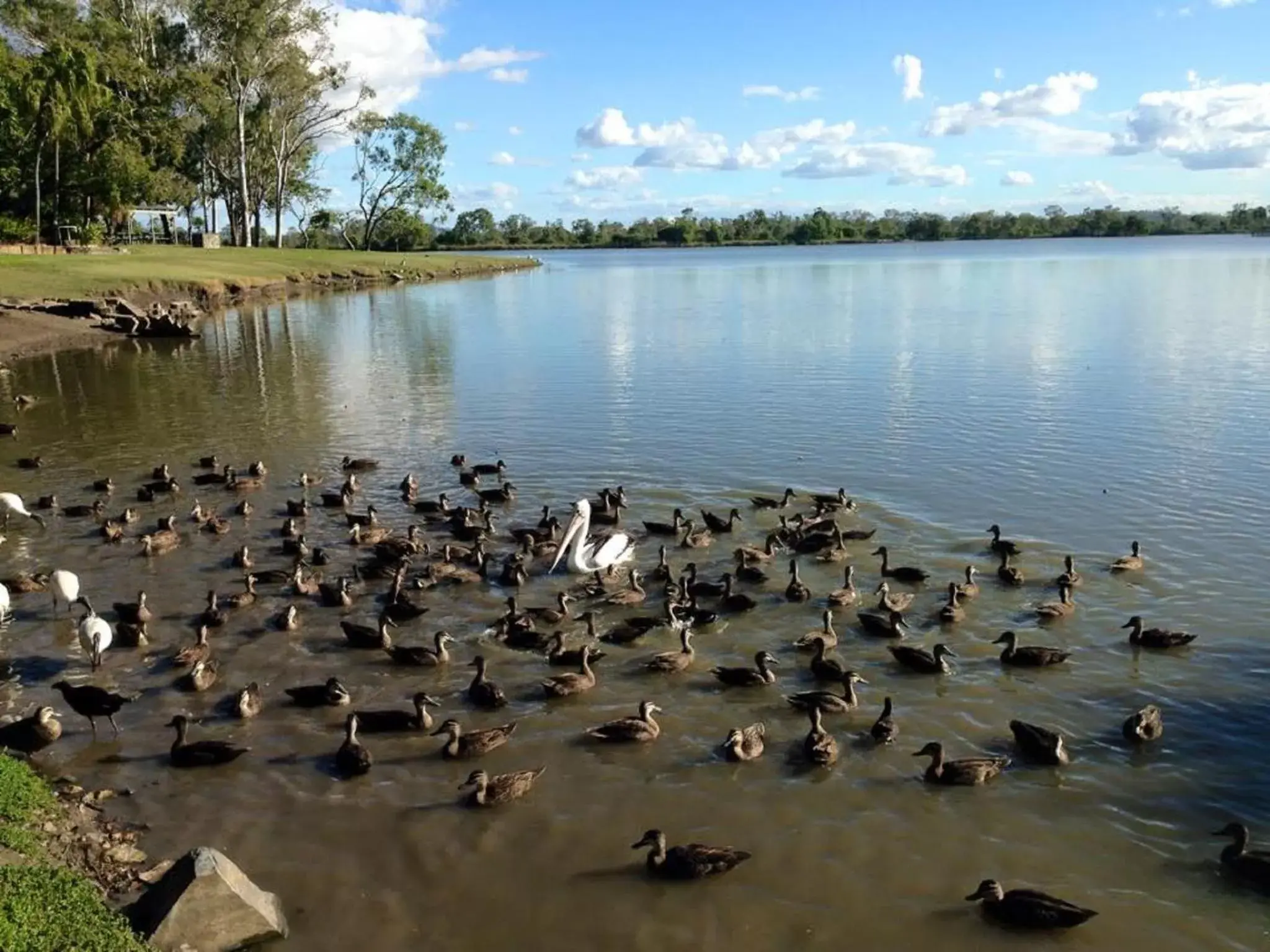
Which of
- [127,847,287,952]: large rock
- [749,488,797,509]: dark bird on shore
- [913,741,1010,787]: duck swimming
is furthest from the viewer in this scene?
[749,488,797,509]: dark bird on shore

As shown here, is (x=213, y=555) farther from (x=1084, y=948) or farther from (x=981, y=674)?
(x=1084, y=948)

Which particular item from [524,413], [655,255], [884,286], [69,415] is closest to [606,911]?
[524,413]

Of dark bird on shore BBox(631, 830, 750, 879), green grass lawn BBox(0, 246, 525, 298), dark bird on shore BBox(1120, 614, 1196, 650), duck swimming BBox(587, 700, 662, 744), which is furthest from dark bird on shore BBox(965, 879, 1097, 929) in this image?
green grass lawn BBox(0, 246, 525, 298)

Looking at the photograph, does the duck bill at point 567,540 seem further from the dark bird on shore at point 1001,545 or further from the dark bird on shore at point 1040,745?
the dark bird on shore at point 1040,745

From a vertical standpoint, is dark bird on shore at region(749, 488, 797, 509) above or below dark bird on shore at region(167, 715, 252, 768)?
above

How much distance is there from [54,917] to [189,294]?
55748 mm

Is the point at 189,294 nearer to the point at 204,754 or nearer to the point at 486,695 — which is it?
the point at 486,695

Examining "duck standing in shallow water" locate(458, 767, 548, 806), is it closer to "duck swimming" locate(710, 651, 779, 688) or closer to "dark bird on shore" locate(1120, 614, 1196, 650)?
"duck swimming" locate(710, 651, 779, 688)

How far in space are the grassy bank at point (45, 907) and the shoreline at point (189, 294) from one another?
35625mm

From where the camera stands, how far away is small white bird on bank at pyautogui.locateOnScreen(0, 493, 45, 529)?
18.6m

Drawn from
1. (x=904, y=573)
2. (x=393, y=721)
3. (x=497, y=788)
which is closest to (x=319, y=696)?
(x=393, y=721)

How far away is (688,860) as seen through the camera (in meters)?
9.34

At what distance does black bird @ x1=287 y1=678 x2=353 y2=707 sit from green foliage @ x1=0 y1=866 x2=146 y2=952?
438 cm

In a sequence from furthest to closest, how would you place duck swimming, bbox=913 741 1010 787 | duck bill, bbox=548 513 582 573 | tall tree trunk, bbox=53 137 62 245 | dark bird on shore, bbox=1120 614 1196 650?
tall tree trunk, bbox=53 137 62 245, duck bill, bbox=548 513 582 573, dark bird on shore, bbox=1120 614 1196 650, duck swimming, bbox=913 741 1010 787
